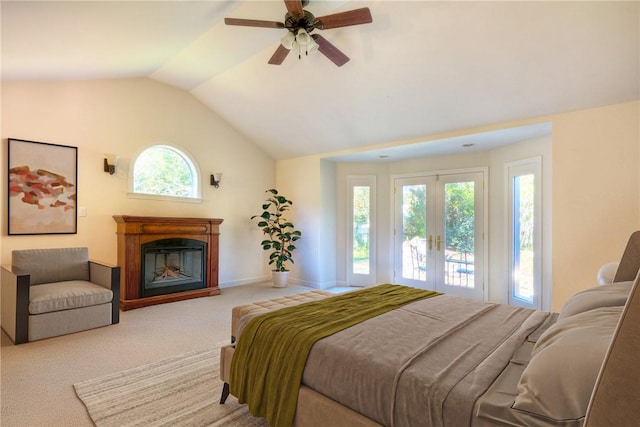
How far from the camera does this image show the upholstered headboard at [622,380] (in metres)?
0.68

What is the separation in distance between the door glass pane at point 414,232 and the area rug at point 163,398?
155 inches

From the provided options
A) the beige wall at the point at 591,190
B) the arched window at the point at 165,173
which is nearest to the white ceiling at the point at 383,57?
the beige wall at the point at 591,190

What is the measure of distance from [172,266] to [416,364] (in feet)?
14.9

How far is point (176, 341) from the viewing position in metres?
3.25

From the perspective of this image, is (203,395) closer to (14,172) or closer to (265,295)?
(265,295)

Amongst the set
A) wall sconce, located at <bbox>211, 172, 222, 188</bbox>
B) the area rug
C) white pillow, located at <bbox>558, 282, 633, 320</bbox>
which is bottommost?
the area rug

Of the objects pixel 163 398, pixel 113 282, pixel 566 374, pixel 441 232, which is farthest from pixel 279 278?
pixel 566 374

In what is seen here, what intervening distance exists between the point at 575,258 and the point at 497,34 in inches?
99.3

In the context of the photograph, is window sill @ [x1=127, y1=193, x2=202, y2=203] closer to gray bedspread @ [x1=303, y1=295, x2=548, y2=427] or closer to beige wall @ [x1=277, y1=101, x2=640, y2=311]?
gray bedspread @ [x1=303, y1=295, x2=548, y2=427]

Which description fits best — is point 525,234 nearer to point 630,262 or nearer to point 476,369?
point 630,262

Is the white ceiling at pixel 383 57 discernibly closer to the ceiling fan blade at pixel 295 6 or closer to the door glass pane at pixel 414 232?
the ceiling fan blade at pixel 295 6

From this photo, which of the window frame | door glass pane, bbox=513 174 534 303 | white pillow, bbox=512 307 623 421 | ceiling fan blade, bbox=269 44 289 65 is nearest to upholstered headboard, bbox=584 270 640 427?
white pillow, bbox=512 307 623 421

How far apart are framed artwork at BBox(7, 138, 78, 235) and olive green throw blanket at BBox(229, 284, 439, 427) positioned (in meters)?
3.68

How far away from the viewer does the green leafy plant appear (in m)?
5.97
